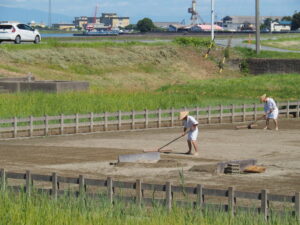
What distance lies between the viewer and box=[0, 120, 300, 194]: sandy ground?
80.6ft

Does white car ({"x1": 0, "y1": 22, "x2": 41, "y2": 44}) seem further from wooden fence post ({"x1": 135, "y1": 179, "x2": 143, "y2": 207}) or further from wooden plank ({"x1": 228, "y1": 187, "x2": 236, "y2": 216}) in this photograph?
wooden plank ({"x1": 228, "y1": 187, "x2": 236, "y2": 216})

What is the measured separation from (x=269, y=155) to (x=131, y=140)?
6944 millimetres

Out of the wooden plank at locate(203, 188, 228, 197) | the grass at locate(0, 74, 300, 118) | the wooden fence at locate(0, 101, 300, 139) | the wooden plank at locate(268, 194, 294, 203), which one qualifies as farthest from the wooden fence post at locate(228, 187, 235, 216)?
the grass at locate(0, 74, 300, 118)

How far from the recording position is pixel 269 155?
1182 inches

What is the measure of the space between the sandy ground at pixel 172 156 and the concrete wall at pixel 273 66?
97.0 ft

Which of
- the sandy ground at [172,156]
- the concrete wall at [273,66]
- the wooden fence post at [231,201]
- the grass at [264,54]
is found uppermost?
the grass at [264,54]

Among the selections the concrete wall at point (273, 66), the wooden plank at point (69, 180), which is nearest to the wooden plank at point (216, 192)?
the wooden plank at point (69, 180)

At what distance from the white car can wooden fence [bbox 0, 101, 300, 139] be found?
80.8 feet

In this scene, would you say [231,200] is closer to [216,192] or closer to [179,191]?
[216,192]

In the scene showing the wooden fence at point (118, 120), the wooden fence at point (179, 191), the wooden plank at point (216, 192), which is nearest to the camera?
the wooden fence at point (179, 191)

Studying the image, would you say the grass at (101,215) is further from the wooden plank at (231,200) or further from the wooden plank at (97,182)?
the wooden plank at (97,182)

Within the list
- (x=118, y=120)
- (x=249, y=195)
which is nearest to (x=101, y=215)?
(x=249, y=195)

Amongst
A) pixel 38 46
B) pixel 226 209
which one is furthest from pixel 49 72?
pixel 226 209

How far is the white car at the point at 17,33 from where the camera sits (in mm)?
67100
